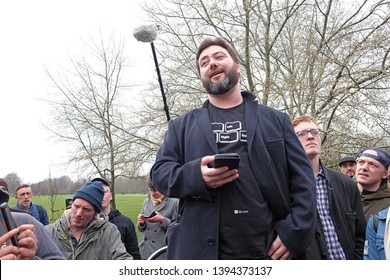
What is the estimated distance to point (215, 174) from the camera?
186 cm

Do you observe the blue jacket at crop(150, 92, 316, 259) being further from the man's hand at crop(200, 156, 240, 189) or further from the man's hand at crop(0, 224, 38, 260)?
the man's hand at crop(0, 224, 38, 260)

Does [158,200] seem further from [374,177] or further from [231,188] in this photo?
[231,188]

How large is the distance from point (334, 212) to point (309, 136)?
1.81 ft

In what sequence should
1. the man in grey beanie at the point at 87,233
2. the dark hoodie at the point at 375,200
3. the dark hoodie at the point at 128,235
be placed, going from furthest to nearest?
the dark hoodie at the point at 128,235, the dark hoodie at the point at 375,200, the man in grey beanie at the point at 87,233

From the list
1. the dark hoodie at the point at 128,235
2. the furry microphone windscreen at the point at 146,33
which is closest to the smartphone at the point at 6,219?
the dark hoodie at the point at 128,235

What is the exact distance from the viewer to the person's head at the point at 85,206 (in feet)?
11.1

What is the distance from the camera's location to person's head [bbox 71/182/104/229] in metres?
3.38

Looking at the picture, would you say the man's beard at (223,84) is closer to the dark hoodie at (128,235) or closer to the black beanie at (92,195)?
the black beanie at (92,195)

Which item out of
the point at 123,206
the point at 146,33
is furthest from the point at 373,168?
the point at 123,206

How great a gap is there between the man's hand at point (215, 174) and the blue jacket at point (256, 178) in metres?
0.03

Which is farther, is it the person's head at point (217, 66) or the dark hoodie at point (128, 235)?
the dark hoodie at point (128, 235)

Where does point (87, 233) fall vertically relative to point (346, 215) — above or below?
below

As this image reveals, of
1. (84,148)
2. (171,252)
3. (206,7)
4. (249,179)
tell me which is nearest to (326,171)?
(249,179)
